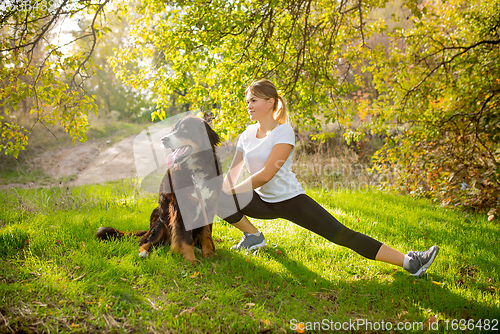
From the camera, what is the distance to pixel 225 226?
3902 millimetres

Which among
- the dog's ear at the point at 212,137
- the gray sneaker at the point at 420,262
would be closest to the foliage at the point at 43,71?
the dog's ear at the point at 212,137

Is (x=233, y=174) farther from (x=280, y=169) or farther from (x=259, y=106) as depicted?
(x=259, y=106)

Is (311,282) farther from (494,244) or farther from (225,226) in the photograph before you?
(494,244)

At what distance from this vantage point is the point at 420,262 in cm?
250

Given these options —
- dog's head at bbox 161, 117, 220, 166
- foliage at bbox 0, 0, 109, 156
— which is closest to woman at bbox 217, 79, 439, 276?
dog's head at bbox 161, 117, 220, 166

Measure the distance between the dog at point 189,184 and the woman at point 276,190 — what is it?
0.62ft

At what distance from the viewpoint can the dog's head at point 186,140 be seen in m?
2.65

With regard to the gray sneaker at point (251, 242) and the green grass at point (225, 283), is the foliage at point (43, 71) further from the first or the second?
the gray sneaker at point (251, 242)

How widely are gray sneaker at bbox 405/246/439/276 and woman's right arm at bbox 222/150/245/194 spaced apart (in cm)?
178

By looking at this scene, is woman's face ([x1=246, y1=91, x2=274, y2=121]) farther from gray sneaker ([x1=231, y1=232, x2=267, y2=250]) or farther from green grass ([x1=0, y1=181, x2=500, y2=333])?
green grass ([x1=0, y1=181, x2=500, y2=333])

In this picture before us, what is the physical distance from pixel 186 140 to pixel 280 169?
0.94 m

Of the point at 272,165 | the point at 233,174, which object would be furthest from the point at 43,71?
the point at 272,165

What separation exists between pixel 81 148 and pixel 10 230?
11.9 m

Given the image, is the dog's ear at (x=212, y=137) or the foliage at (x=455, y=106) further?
the foliage at (x=455, y=106)
